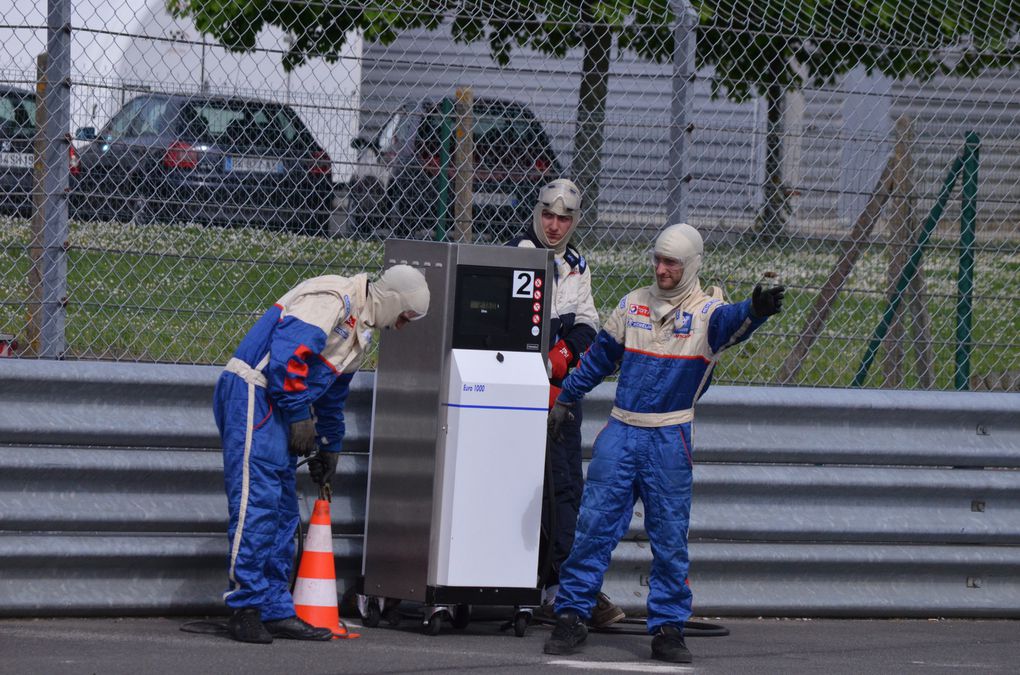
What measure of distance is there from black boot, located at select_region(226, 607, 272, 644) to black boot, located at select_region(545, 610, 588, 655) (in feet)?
3.63

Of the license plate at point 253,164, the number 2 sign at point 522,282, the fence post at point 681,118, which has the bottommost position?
the number 2 sign at point 522,282

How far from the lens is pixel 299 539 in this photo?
20.1ft

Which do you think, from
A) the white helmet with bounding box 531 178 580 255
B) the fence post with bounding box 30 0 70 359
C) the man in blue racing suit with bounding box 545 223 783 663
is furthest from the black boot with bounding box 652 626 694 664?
the fence post with bounding box 30 0 70 359

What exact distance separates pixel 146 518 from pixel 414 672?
4.74 feet

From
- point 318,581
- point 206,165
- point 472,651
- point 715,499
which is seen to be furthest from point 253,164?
point 715,499

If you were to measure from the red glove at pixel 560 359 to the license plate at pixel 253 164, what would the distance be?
1.40 meters

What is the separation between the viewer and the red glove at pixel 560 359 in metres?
6.45

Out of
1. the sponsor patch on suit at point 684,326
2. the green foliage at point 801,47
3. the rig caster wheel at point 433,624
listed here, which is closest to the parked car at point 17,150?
the rig caster wheel at point 433,624

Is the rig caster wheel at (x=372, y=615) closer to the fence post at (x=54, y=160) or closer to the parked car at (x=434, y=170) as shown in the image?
the parked car at (x=434, y=170)

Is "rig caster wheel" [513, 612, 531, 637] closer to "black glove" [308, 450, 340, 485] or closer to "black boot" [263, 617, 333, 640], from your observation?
"black boot" [263, 617, 333, 640]

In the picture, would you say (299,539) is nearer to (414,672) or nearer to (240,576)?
(240,576)

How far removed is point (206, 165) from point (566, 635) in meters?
2.39

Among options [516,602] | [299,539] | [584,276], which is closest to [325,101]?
[584,276]

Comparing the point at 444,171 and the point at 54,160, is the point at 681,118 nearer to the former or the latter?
the point at 444,171
